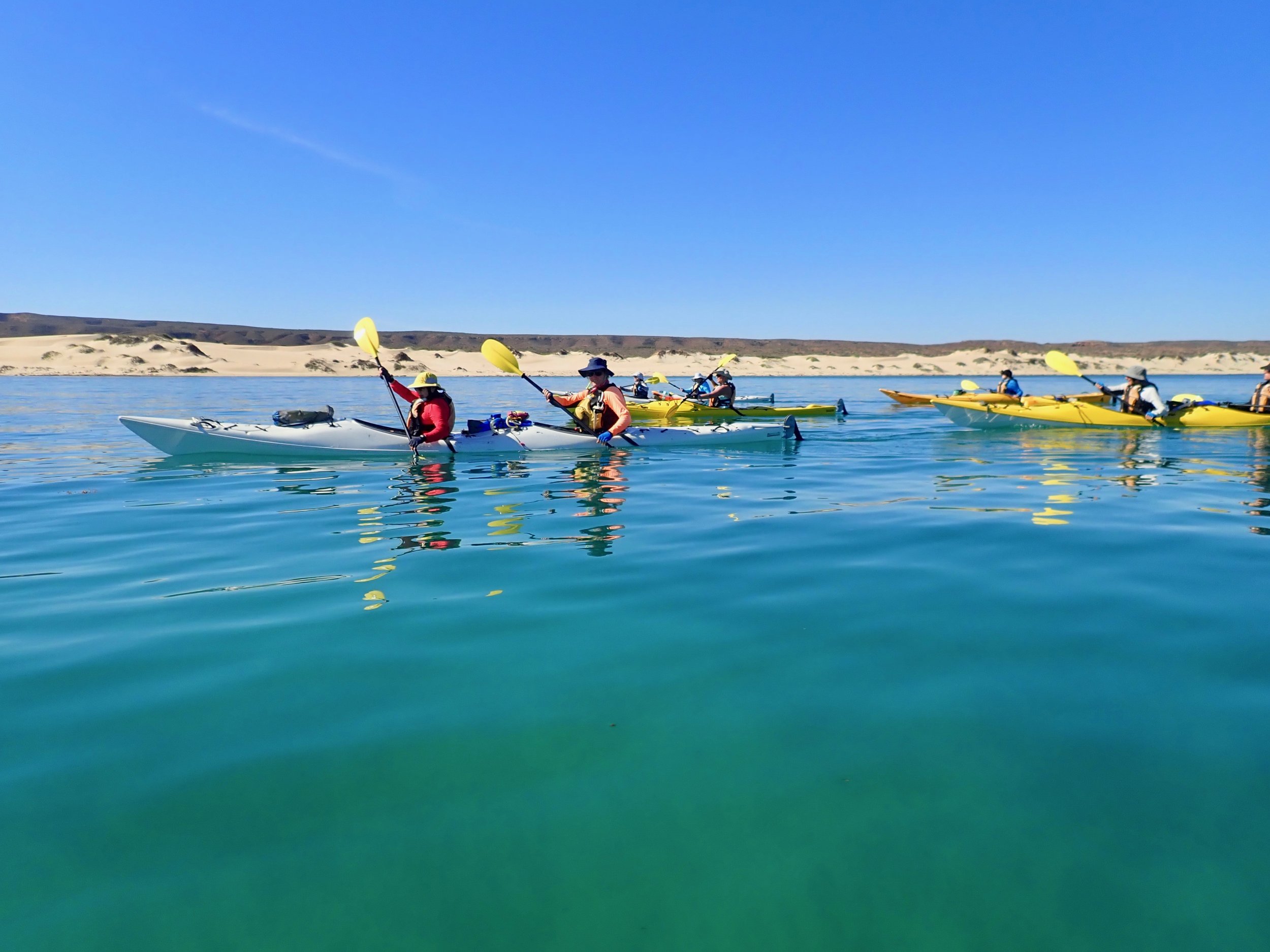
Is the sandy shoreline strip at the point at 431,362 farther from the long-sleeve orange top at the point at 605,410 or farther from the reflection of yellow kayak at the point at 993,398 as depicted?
the long-sleeve orange top at the point at 605,410

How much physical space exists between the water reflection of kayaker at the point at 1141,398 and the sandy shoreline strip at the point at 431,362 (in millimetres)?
48277

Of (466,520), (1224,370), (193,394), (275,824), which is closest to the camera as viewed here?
(275,824)

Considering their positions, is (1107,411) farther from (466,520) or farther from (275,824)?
(275,824)

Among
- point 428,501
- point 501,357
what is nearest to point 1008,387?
point 501,357

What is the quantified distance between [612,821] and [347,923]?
940 millimetres

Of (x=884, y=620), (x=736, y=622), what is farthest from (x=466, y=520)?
(x=884, y=620)

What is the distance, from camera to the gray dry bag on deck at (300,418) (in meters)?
14.0

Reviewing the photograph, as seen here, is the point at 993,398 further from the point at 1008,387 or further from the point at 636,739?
the point at 636,739

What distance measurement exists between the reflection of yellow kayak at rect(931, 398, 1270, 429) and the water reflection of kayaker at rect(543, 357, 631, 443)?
11.1 meters

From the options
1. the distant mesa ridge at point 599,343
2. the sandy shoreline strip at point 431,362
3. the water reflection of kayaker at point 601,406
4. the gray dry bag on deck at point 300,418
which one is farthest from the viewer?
the distant mesa ridge at point 599,343

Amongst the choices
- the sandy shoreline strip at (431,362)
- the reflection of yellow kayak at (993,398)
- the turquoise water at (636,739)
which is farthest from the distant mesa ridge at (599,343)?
the turquoise water at (636,739)

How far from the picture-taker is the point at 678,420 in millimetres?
20875

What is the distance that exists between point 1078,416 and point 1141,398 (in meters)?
1.84

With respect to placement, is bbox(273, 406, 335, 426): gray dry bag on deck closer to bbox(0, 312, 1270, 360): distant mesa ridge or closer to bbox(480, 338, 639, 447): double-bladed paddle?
bbox(480, 338, 639, 447): double-bladed paddle
